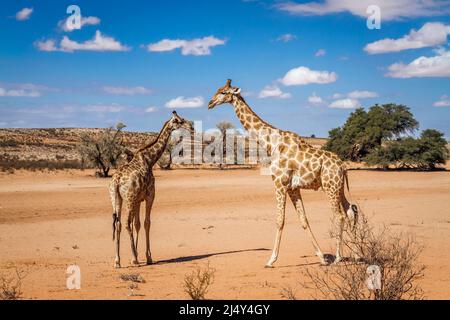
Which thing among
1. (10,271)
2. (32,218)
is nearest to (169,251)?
(10,271)

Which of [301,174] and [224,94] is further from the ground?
[224,94]

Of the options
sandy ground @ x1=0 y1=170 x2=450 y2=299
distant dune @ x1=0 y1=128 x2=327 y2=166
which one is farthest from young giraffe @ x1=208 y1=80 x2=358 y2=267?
distant dune @ x1=0 y1=128 x2=327 y2=166

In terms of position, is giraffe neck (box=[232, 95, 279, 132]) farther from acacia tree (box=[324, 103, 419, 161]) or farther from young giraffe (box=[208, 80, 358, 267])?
acacia tree (box=[324, 103, 419, 161])

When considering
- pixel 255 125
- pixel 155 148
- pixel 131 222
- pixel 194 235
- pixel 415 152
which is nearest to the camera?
pixel 131 222

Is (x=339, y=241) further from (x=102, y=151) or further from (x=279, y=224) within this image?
(x=102, y=151)

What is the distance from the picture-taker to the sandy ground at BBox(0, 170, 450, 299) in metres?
9.30

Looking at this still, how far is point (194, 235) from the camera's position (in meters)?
15.8

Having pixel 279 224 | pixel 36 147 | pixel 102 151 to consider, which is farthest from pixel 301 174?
pixel 36 147

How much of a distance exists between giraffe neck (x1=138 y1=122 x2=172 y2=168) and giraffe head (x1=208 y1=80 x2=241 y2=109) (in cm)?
141

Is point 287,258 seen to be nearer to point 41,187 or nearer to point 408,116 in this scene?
point 41,187

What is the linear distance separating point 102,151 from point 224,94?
28.6 m
